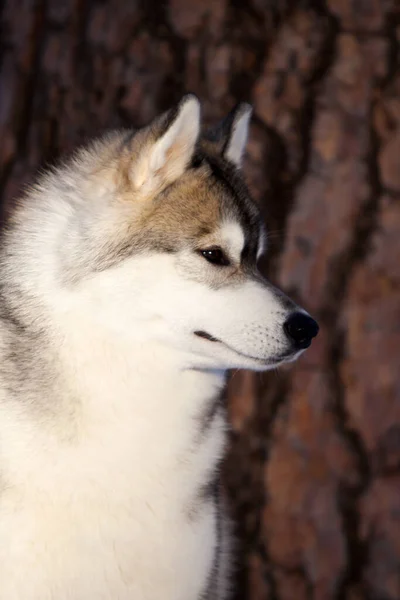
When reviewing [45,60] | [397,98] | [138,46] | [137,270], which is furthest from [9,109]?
[397,98]


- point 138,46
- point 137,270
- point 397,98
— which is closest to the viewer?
point 137,270

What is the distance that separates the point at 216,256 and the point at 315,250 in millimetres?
461

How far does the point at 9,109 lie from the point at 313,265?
1.05 meters

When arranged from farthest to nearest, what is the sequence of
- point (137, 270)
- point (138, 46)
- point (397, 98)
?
1. point (138, 46)
2. point (397, 98)
3. point (137, 270)

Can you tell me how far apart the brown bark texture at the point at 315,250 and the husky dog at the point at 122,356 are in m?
0.38

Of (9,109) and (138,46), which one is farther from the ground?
(138,46)

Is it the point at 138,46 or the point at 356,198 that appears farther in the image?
the point at 138,46

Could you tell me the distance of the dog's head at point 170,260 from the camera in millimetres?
1514

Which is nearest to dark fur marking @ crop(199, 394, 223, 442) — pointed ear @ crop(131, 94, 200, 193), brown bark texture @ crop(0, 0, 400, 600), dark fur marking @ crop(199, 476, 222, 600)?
dark fur marking @ crop(199, 476, 222, 600)

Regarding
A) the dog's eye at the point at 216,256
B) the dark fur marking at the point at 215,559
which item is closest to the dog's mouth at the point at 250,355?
the dog's eye at the point at 216,256

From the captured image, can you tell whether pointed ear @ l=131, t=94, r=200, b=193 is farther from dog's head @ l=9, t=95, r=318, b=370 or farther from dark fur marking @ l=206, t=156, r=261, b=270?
dark fur marking @ l=206, t=156, r=261, b=270

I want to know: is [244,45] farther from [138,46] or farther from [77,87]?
[77,87]

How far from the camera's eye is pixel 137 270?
1.51 meters

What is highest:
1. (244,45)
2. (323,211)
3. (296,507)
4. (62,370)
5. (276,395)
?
(244,45)
